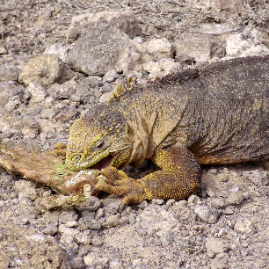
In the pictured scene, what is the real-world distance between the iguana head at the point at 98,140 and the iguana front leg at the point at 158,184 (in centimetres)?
21

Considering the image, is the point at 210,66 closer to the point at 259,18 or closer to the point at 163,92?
the point at 163,92

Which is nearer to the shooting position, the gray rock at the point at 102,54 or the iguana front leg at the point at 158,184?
the iguana front leg at the point at 158,184

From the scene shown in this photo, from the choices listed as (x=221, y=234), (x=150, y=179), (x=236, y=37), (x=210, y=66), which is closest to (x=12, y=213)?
(x=150, y=179)

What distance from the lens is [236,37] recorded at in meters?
7.20

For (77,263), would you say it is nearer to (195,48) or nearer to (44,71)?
(44,71)

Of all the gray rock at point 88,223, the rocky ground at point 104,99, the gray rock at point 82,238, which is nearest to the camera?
the rocky ground at point 104,99

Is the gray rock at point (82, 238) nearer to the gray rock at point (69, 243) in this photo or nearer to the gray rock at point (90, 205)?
the gray rock at point (69, 243)

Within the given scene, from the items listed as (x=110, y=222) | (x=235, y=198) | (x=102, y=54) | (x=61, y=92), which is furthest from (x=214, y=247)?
(x=102, y=54)

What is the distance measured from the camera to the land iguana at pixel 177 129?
4.60 metres

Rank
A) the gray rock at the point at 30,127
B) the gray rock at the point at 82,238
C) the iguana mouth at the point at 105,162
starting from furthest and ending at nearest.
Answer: the gray rock at the point at 30,127
the iguana mouth at the point at 105,162
the gray rock at the point at 82,238

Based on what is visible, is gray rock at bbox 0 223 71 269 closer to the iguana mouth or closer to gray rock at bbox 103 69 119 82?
the iguana mouth

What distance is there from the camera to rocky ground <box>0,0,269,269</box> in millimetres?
3891

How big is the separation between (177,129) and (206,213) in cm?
109

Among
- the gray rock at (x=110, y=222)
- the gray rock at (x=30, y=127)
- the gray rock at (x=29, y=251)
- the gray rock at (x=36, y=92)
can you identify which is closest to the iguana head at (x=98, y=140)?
the gray rock at (x=110, y=222)
